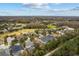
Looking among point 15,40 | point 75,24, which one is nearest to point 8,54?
point 15,40

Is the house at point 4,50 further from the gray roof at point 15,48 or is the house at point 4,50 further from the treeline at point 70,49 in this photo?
the treeline at point 70,49

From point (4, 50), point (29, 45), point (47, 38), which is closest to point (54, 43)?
point (47, 38)

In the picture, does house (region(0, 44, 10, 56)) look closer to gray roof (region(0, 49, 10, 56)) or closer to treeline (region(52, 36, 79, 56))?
gray roof (region(0, 49, 10, 56))

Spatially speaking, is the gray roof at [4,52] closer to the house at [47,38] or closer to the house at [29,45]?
the house at [29,45]

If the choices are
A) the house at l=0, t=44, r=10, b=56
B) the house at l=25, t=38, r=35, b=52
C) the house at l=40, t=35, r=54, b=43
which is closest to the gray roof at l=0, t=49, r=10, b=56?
the house at l=0, t=44, r=10, b=56

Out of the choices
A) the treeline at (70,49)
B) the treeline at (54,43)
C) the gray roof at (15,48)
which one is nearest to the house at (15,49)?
the gray roof at (15,48)

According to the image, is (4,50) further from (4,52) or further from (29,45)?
(29,45)

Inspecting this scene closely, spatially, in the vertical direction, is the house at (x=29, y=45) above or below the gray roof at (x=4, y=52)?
above

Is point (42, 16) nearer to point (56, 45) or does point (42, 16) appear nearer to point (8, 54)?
point (56, 45)

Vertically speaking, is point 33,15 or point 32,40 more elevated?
point 33,15

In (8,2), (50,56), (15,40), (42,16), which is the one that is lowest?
(50,56)

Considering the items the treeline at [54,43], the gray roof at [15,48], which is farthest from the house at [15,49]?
the treeline at [54,43]
